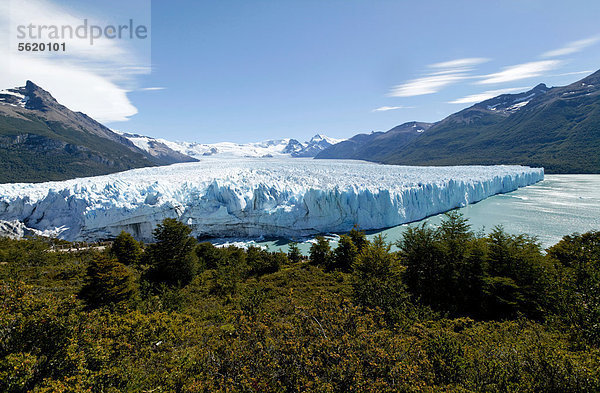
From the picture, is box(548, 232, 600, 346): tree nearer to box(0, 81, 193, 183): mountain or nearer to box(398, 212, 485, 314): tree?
box(398, 212, 485, 314): tree

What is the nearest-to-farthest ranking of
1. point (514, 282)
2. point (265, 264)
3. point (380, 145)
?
point (514, 282) < point (265, 264) < point (380, 145)

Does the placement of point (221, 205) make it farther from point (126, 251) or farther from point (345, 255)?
point (345, 255)

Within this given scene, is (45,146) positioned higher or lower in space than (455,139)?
lower

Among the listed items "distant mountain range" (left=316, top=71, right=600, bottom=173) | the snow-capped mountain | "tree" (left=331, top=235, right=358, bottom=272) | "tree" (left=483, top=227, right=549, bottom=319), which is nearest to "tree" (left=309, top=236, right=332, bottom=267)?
"tree" (left=331, top=235, right=358, bottom=272)

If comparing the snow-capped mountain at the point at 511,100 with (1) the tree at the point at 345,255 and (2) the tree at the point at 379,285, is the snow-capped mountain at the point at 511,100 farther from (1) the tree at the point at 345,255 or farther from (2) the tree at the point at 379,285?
(2) the tree at the point at 379,285

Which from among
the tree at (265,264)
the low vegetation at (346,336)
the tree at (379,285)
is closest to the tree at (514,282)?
the low vegetation at (346,336)

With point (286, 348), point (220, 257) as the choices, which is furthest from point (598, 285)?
point (220, 257)

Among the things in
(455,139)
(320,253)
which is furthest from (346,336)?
(455,139)

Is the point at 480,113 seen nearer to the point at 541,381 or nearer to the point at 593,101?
the point at 593,101
